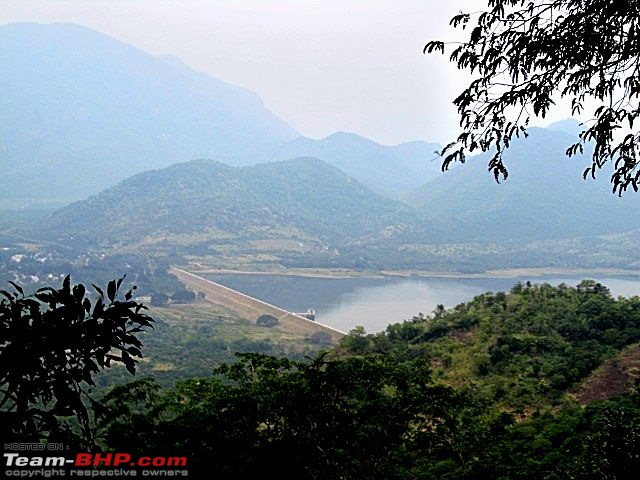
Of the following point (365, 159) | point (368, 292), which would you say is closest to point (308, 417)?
point (368, 292)

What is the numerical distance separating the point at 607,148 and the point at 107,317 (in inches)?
86.2

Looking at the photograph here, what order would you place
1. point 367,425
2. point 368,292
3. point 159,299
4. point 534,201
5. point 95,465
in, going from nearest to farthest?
point 95,465
point 367,425
point 159,299
point 368,292
point 534,201

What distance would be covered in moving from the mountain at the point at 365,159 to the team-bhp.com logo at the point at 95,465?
109 meters

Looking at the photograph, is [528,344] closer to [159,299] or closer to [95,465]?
[95,465]

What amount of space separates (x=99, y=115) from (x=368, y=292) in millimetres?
99830

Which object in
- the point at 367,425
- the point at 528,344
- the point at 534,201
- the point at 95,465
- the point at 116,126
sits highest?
the point at 116,126

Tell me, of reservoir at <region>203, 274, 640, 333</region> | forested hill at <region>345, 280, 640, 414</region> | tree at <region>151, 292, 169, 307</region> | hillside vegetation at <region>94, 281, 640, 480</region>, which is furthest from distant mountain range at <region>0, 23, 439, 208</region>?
hillside vegetation at <region>94, 281, 640, 480</region>

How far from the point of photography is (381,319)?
104 feet

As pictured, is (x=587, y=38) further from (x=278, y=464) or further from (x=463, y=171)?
(x=463, y=171)

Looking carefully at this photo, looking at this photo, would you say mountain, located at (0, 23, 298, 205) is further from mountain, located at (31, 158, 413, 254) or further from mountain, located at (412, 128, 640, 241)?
mountain, located at (412, 128, 640, 241)

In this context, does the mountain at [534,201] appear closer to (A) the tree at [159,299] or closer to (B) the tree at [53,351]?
(A) the tree at [159,299]

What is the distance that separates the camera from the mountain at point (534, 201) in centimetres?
7081

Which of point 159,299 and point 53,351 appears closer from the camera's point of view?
point 53,351

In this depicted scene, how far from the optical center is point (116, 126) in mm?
121625
